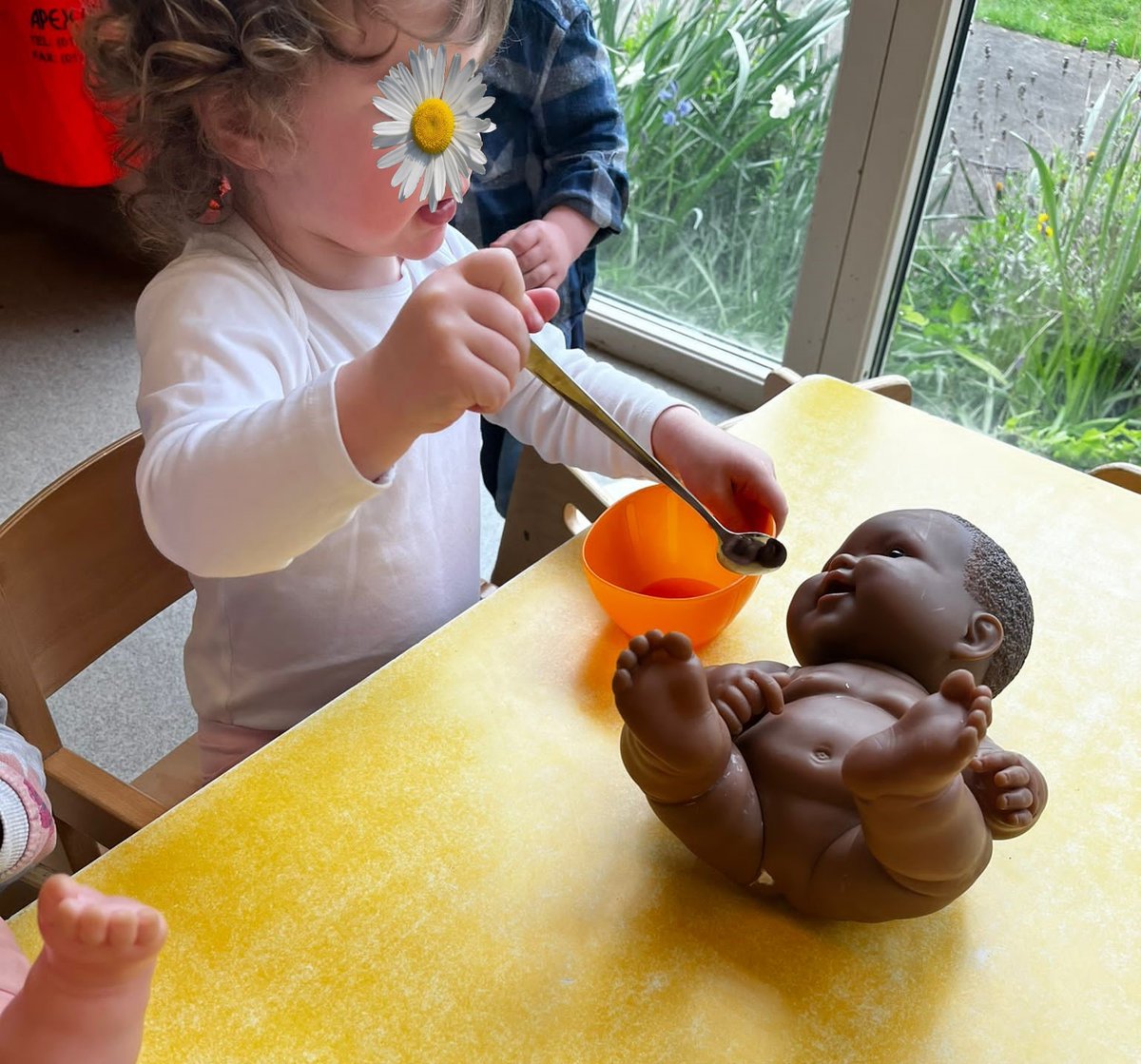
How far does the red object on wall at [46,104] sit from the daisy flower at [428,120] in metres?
1.71

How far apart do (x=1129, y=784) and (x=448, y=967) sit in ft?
1.41

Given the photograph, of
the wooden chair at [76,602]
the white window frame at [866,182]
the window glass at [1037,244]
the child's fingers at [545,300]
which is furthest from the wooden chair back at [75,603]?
the window glass at [1037,244]

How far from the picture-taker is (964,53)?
166 cm

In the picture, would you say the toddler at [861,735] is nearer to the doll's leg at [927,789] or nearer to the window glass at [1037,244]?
the doll's leg at [927,789]

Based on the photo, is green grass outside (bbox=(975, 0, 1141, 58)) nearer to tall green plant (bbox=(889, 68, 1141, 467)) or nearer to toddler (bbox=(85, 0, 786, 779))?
tall green plant (bbox=(889, 68, 1141, 467))

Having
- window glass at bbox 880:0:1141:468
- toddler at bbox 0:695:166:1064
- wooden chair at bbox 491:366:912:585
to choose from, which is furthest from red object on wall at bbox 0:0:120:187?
toddler at bbox 0:695:166:1064

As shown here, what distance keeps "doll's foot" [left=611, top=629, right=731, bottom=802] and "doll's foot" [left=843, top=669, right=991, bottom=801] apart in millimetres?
80

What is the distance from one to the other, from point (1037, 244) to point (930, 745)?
60.7 inches

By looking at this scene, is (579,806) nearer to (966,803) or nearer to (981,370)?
(966,803)

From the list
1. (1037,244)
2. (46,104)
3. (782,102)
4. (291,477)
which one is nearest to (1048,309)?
(1037,244)

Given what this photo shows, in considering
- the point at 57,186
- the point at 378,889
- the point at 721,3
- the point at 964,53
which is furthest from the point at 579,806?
the point at 57,186

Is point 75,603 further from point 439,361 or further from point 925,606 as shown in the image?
point 925,606

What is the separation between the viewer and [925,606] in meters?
0.62

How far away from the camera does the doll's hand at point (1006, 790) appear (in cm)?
56
